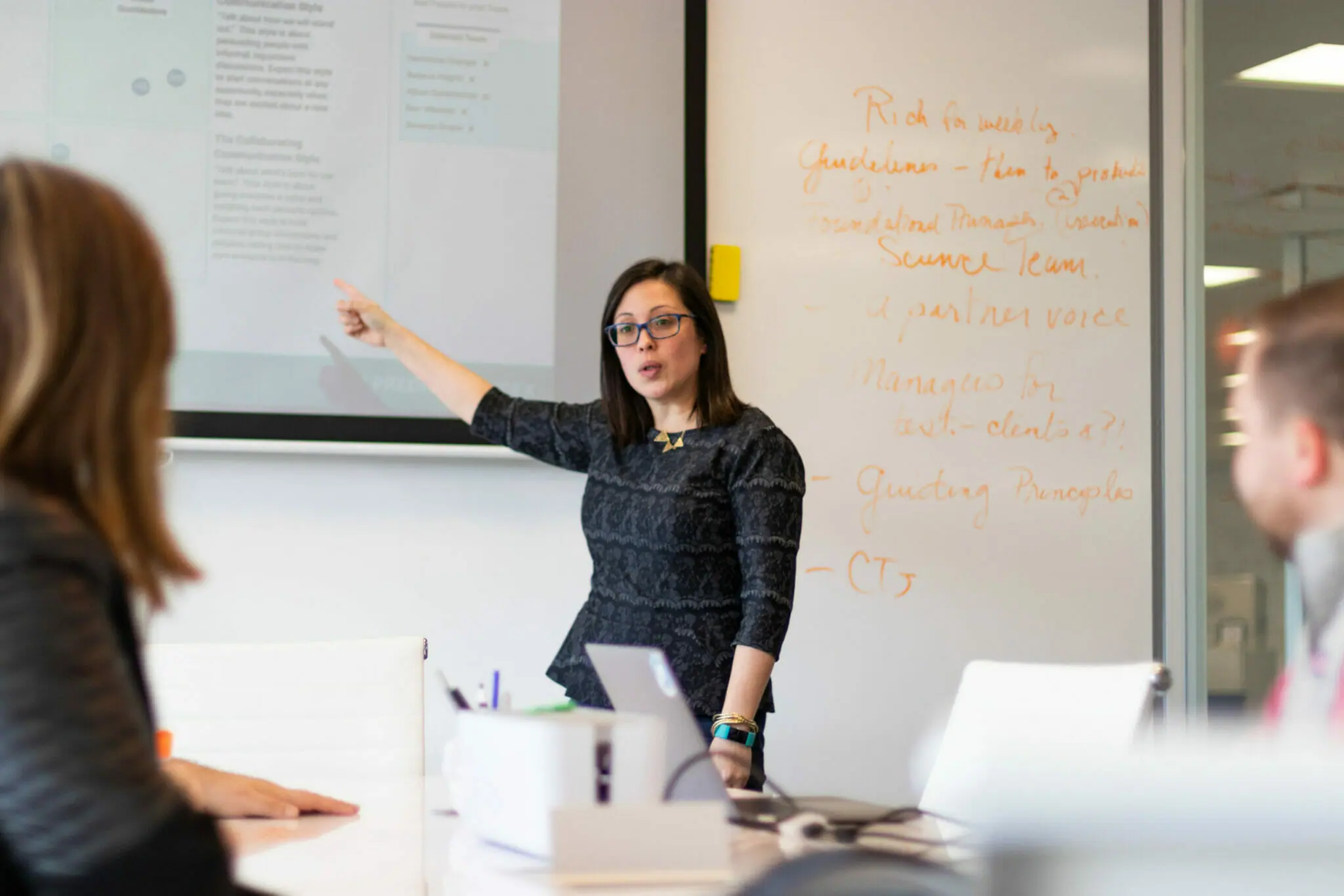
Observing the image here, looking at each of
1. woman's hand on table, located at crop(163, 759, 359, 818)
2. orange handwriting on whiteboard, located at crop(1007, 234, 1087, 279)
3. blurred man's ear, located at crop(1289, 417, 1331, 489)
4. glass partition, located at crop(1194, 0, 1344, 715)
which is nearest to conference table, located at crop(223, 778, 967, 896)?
woman's hand on table, located at crop(163, 759, 359, 818)

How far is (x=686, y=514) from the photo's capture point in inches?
90.9

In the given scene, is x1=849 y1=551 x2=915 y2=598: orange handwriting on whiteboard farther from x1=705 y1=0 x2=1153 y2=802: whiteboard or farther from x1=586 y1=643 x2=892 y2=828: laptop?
x1=586 y1=643 x2=892 y2=828: laptop

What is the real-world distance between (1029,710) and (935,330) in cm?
135

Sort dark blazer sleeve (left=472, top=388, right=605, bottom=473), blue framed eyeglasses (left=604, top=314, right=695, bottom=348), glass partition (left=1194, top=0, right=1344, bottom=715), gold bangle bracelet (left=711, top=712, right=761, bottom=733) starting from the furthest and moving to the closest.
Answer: glass partition (left=1194, top=0, right=1344, bottom=715)
dark blazer sleeve (left=472, top=388, right=605, bottom=473)
blue framed eyeglasses (left=604, top=314, right=695, bottom=348)
gold bangle bracelet (left=711, top=712, right=761, bottom=733)

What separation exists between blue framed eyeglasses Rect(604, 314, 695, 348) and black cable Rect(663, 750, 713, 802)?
3.47 ft

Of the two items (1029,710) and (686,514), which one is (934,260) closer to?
(686,514)

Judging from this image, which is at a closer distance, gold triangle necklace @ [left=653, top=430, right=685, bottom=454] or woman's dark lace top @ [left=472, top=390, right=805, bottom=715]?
woman's dark lace top @ [left=472, top=390, right=805, bottom=715]

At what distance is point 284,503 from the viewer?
106 inches

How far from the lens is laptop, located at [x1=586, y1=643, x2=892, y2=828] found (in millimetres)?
1463

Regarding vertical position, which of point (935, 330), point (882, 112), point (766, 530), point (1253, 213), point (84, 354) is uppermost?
point (882, 112)

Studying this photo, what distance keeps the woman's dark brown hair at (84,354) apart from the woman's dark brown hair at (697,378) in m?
1.56

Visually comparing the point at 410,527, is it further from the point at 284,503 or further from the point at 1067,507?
the point at 1067,507

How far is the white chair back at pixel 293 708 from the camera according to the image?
206cm

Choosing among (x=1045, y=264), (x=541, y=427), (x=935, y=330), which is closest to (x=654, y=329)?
(x=541, y=427)
